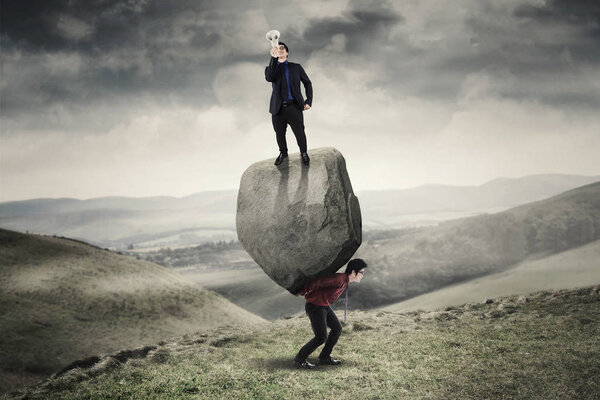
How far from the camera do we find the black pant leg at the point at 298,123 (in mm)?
10309

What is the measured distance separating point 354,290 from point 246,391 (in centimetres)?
3947

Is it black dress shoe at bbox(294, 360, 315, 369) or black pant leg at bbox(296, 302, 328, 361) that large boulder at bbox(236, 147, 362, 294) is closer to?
black pant leg at bbox(296, 302, 328, 361)

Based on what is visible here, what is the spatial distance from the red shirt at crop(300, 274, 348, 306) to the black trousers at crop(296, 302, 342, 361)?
0.59 feet

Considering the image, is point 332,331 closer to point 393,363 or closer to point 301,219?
point 393,363

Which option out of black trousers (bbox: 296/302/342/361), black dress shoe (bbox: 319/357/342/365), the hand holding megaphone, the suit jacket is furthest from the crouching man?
the hand holding megaphone

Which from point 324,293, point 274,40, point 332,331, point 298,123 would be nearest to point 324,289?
point 324,293

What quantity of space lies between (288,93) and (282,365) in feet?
22.8

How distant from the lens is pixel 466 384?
902 cm

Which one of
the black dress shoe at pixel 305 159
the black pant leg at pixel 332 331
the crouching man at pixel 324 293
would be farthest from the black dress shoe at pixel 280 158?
the black pant leg at pixel 332 331

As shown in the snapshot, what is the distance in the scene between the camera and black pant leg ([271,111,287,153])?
1048cm

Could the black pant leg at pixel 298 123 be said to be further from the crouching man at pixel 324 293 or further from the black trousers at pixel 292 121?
the crouching man at pixel 324 293

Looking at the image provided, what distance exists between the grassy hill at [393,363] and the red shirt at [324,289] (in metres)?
1.72

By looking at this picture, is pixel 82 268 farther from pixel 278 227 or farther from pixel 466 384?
pixel 466 384

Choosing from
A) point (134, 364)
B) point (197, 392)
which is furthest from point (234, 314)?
point (197, 392)
